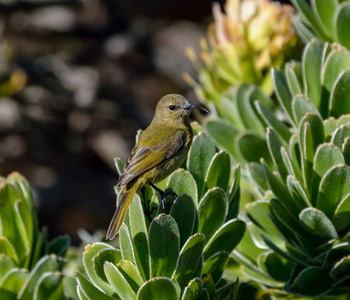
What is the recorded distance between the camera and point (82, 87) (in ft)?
14.0

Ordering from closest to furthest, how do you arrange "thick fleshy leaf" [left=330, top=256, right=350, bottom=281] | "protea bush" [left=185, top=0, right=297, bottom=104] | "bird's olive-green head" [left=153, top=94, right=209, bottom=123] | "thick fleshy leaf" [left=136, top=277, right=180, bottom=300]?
"thick fleshy leaf" [left=136, top=277, right=180, bottom=300], "thick fleshy leaf" [left=330, top=256, right=350, bottom=281], "protea bush" [left=185, top=0, right=297, bottom=104], "bird's olive-green head" [left=153, top=94, right=209, bottom=123]

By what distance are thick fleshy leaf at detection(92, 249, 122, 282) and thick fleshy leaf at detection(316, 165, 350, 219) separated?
0.52m

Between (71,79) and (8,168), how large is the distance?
0.81 m

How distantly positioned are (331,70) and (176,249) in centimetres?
72

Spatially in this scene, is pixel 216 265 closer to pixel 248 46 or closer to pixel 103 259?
pixel 103 259

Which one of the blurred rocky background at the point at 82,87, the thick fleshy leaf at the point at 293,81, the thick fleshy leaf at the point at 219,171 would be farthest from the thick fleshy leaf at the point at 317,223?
the blurred rocky background at the point at 82,87

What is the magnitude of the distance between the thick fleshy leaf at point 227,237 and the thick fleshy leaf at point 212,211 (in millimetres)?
31

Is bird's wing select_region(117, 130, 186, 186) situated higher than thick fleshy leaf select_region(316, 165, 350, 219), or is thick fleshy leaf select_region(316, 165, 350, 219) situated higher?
thick fleshy leaf select_region(316, 165, 350, 219)

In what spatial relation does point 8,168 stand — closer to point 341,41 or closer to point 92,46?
point 92,46

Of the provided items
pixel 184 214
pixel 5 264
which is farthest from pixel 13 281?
pixel 184 214

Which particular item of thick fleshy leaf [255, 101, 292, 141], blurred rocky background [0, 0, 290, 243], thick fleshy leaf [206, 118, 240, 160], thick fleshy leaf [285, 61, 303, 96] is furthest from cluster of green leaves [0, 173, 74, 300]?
blurred rocky background [0, 0, 290, 243]

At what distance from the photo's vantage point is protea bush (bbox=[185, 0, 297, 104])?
2.15 meters

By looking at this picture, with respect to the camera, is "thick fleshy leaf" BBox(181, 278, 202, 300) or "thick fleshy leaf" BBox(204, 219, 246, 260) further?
"thick fleshy leaf" BBox(204, 219, 246, 260)

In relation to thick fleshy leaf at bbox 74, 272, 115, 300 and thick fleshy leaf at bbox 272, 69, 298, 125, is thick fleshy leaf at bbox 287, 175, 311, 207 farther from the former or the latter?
thick fleshy leaf at bbox 74, 272, 115, 300
